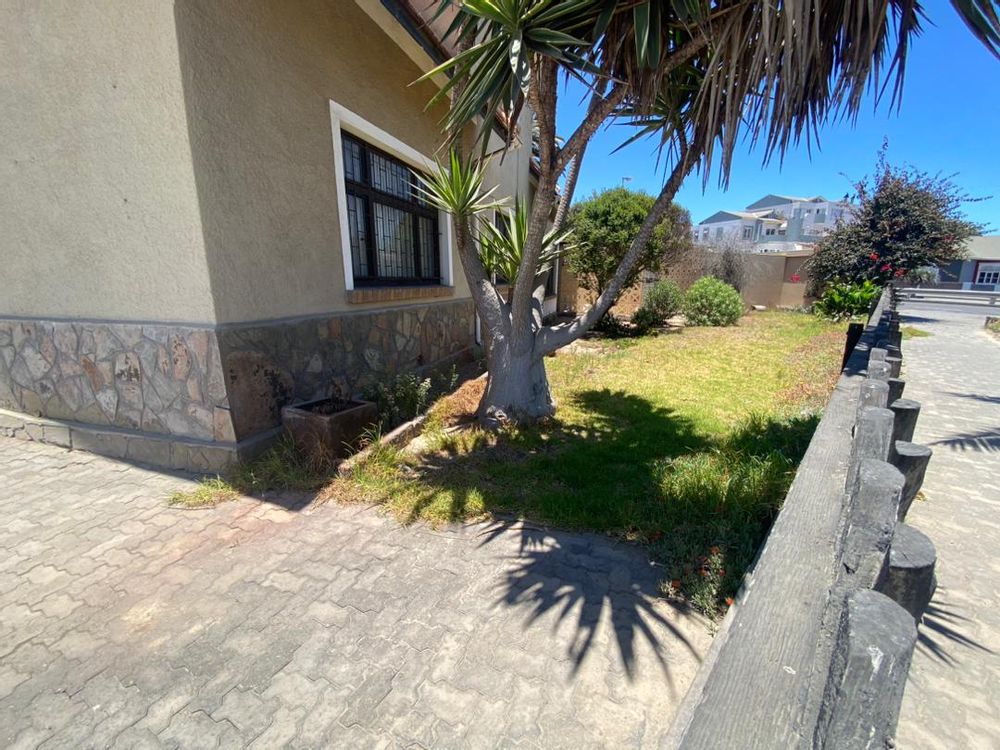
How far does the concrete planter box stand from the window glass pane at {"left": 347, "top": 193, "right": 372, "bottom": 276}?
190 cm

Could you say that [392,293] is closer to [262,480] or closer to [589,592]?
[262,480]

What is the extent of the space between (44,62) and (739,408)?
7281 millimetres

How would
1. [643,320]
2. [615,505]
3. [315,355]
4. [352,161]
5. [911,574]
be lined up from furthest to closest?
[643,320], [352,161], [315,355], [615,505], [911,574]

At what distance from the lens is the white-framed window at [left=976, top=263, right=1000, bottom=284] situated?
3619 cm

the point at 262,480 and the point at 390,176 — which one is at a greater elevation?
the point at 390,176

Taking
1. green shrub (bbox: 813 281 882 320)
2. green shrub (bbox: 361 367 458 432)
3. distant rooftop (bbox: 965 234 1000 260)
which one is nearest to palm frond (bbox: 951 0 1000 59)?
green shrub (bbox: 361 367 458 432)

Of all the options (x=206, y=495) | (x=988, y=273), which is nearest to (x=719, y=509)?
(x=206, y=495)

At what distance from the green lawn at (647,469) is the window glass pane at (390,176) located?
3.17 m

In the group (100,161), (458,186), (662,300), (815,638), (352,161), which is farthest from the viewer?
(662,300)

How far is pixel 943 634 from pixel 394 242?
5.90 meters

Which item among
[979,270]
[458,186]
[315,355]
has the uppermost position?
[979,270]

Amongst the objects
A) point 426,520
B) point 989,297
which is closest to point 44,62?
point 426,520

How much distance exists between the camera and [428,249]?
648cm

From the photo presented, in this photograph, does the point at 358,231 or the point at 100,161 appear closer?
the point at 100,161
